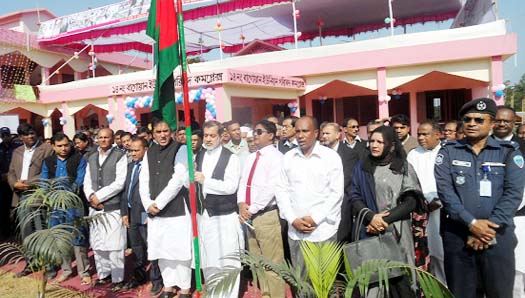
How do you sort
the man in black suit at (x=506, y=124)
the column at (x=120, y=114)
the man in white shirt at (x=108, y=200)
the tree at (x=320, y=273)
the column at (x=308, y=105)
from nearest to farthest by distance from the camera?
the tree at (x=320, y=273), the man in black suit at (x=506, y=124), the man in white shirt at (x=108, y=200), the column at (x=120, y=114), the column at (x=308, y=105)

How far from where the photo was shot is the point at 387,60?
9.86 meters

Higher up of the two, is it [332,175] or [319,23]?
[319,23]

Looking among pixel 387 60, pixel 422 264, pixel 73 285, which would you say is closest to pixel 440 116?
pixel 387 60

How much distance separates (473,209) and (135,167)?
10.4ft

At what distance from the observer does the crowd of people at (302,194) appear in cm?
246

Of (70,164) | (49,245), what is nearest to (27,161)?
(70,164)

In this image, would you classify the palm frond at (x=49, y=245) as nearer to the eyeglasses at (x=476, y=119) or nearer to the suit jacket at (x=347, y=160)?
the suit jacket at (x=347, y=160)

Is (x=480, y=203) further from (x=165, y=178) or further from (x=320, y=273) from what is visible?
(x=165, y=178)

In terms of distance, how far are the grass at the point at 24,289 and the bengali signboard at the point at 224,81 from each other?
4327 mm

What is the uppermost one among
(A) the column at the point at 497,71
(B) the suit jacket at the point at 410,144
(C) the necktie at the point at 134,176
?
(A) the column at the point at 497,71

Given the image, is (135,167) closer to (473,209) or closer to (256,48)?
(473,209)

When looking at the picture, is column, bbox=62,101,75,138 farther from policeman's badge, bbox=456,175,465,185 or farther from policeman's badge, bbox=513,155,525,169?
policeman's badge, bbox=513,155,525,169

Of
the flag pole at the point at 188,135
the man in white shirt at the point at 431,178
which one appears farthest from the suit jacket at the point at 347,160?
the flag pole at the point at 188,135

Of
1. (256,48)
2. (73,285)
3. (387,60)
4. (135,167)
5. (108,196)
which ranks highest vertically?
(256,48)
